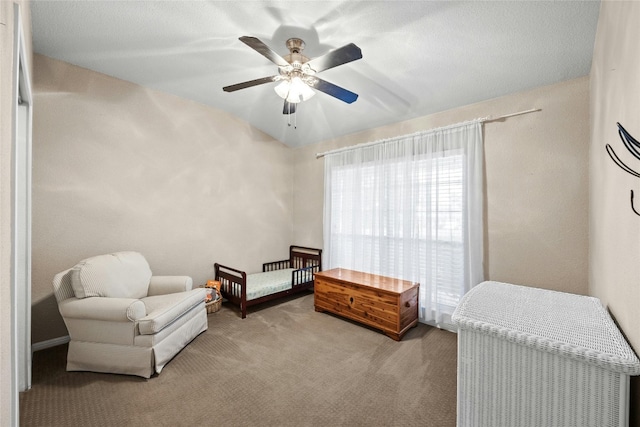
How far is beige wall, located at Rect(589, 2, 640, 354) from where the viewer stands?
100cm

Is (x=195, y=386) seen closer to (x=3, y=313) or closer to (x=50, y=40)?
(x=3, y=313)

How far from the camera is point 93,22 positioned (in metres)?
2.00

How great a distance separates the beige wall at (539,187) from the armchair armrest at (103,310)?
3.17 m

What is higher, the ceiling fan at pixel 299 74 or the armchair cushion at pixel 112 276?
the ceiling fan at pixel 299 74

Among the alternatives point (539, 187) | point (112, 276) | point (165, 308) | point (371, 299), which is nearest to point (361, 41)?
point (539, 187)

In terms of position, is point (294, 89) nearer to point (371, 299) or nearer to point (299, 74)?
point (299, 74)

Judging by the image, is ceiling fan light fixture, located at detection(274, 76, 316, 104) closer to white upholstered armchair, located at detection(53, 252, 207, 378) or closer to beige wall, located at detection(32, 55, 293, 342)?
beige wall, located at detection(32, 55, 293, 342)

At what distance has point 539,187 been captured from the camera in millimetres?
2340

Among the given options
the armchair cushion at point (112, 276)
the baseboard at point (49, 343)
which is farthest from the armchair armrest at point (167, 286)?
the baseboard at point (49, 343)

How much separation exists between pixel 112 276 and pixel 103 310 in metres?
0.38

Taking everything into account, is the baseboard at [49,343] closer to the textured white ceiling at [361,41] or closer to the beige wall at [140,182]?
the beige wall at [140,182]

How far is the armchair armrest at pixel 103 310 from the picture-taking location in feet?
6.43

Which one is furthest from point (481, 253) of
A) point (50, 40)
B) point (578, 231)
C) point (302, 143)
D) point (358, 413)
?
point (50, 40)

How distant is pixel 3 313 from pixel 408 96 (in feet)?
10.3
